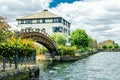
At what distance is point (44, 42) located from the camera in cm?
8538

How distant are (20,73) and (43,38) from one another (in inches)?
1832

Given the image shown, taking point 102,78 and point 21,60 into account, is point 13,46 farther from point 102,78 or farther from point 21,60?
point 102,78

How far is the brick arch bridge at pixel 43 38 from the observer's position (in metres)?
74.2

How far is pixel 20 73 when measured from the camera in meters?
38.0

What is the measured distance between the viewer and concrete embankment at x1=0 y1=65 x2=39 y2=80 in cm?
3258

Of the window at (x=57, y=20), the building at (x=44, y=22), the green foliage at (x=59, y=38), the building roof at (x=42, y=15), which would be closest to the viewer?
the green foliage at (x=59, y=38)

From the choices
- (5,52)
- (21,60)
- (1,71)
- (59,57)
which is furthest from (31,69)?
(59,57)

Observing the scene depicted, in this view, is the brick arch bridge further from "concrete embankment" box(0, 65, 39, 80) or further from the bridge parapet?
"concrete embankment" box(0, 65, 39, 80)

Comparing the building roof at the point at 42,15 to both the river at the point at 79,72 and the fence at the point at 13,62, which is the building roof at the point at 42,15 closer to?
the river at the point at 79,72

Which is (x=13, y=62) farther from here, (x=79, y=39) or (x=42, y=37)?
(x=79, y=39)

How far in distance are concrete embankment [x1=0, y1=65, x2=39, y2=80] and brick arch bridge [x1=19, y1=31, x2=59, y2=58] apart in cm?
2567

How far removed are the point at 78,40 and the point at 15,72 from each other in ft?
377

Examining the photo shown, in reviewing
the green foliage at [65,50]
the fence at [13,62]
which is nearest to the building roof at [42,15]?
the green foliage at [65,50]

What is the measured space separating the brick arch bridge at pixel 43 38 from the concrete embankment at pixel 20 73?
25.7m
